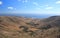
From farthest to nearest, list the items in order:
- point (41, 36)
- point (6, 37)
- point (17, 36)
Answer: point (41, 36)
point (17, 36)
point (6, 37)

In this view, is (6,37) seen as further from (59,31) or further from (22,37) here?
(59,31)

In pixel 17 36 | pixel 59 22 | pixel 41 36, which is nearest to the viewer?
pixel 17 36

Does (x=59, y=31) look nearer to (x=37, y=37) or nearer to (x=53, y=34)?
(x=53, y=34)

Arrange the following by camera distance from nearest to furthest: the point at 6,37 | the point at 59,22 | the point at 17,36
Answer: the point at 6,37
the point at 17,36
the point at 59,22

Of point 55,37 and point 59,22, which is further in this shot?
point 59,22

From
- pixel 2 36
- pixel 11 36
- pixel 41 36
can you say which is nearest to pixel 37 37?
pixel 41 36

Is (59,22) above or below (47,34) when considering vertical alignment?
above

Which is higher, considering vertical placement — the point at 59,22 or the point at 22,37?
the point at 59,22

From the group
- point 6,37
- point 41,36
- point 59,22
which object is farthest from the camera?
point 59,22

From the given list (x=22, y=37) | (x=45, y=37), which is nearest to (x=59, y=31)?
(x=45, y=37)
